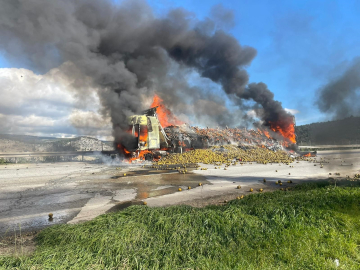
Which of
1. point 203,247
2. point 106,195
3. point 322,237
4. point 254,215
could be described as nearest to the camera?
point 203,247

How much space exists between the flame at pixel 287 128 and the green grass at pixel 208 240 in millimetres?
33598

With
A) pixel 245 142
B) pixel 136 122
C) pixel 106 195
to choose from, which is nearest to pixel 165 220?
pixel 106 195

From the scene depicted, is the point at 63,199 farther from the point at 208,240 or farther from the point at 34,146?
the point at 34,146

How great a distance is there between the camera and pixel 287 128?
36094 millimetres

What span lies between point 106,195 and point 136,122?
16.8 metres

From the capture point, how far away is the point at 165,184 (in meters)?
11.8

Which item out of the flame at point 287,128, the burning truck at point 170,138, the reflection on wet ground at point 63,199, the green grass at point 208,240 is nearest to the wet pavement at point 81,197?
the reflection on wet ground at point 63,199

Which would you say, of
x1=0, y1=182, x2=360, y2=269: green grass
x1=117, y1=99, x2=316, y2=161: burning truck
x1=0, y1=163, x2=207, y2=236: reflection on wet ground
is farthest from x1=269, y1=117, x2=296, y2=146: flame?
x1=0, y1=182, x2=360, y2=269: green grass

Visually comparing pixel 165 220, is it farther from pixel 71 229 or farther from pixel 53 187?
pixel 53 187

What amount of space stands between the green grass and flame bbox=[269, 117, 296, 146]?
3360cm

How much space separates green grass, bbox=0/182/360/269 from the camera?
3.41 meters

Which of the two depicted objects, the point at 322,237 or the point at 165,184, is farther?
the point at 165,184

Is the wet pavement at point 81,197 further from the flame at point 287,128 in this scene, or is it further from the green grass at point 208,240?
the flame at point 287,128

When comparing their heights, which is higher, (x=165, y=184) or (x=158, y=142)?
(x=158, y=142)
